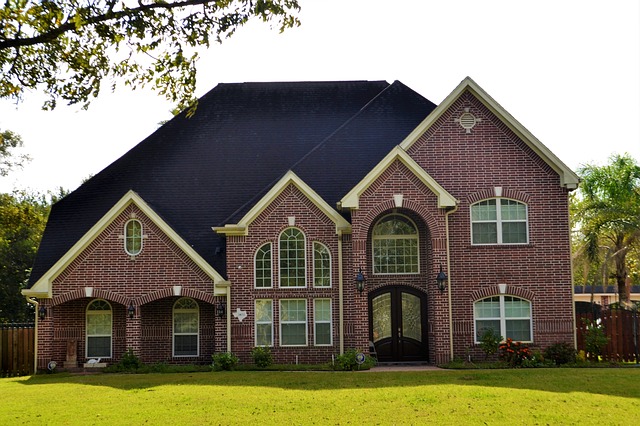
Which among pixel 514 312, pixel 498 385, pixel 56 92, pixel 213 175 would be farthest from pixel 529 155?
pixel 56 92

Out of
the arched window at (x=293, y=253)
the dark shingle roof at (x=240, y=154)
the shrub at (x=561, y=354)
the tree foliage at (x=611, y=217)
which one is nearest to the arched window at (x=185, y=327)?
the dark shingle roof at (x=240, y=154)

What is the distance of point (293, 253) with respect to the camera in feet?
76.5

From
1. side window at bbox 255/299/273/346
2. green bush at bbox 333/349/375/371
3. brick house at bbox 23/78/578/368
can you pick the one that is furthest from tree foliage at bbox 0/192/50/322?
green bush at bbox 333/349/375/371

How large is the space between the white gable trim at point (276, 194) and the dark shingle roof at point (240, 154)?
0.77 meters

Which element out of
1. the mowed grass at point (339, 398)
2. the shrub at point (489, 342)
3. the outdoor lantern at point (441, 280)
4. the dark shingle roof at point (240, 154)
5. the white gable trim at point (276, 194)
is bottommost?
the mowed grass at point (339, 398)

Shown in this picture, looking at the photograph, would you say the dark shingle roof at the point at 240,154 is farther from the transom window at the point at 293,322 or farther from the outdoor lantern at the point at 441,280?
the outdoor lantern at the point at 441,280

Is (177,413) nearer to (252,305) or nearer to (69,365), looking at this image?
(252,305)

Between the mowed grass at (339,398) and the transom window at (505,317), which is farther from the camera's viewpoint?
the transom window at (505,317)

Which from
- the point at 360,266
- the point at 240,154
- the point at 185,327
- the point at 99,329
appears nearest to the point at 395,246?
the point at 360,266

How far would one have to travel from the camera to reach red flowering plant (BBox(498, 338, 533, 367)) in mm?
21281

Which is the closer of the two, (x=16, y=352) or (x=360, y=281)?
(x=360, y=281)

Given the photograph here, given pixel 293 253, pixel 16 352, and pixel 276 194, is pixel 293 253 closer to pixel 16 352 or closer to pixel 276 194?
pixel 276 194

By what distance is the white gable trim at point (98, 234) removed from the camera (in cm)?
2294

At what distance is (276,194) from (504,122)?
7686mm
